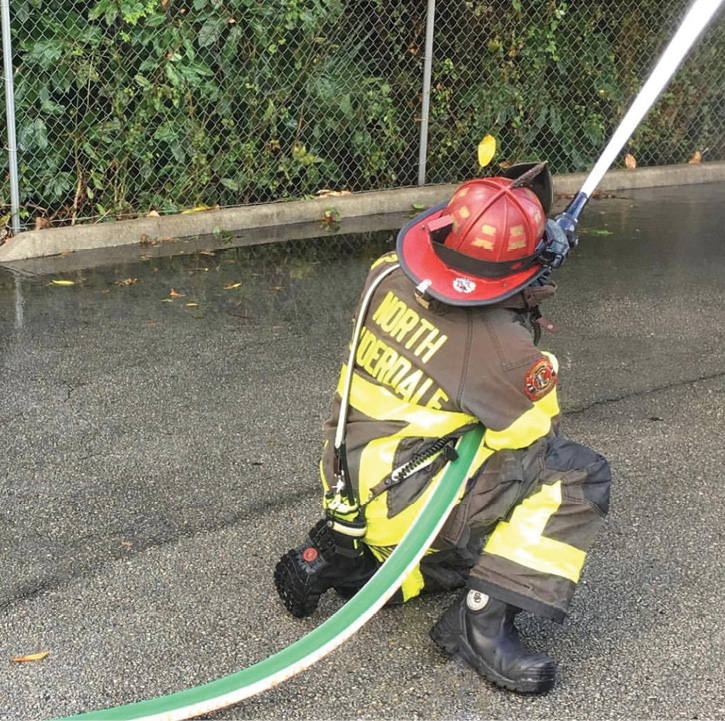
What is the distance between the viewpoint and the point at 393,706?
8.68ft

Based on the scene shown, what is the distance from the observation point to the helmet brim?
8.54 ft

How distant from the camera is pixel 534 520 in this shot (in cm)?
272

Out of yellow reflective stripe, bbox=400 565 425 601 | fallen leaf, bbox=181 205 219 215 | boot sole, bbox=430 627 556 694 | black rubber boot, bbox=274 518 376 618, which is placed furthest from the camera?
fallen leaf, bbox=181 205 219 215

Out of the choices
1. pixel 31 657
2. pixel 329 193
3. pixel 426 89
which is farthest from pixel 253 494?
pixel 426 89

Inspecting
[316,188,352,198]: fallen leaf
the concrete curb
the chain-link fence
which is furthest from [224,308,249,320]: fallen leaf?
[316,188,352,198]: fallen leaf

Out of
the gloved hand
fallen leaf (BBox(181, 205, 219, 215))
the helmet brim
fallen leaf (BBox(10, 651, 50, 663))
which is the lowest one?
fallen leaf (BBox(181, 205, 219, 215))

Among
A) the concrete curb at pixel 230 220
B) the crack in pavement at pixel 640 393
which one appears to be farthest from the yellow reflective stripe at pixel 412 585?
the concrete curb at pixel 230 220

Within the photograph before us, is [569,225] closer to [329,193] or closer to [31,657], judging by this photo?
[31,657]

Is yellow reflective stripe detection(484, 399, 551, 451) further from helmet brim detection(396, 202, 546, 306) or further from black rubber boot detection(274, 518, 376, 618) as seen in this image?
black rubber boot detection(274, 518, 376, 618)

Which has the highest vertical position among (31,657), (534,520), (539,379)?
(539,379)

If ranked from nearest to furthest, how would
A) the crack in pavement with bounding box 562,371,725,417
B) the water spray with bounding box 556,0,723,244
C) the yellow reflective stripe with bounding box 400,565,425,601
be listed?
the water spray with bounding box 556,0,723,244, the yellow reflective stripe with bounding box 400,565,425,601, the crack in pavement with bounding box 562,371,725,417

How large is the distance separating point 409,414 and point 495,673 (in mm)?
676

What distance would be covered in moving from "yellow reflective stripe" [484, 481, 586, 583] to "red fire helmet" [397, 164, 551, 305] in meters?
0.53

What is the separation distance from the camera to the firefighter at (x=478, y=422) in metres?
2.62
